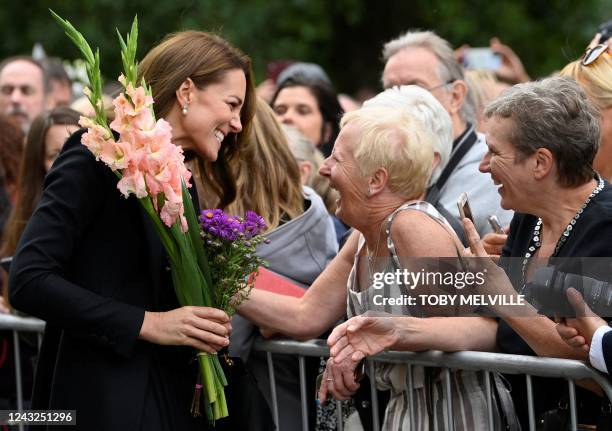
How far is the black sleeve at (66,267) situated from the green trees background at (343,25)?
37.8ft

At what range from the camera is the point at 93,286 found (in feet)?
12.1

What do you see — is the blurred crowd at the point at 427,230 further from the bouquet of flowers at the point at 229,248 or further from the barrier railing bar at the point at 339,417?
the bouquet of flowers at the point at 229,248

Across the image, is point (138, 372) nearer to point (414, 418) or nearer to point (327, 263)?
point (414, 418)

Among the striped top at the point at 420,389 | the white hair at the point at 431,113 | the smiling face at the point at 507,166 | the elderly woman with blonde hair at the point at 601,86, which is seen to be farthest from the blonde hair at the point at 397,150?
the elderly woman with blonde hair at the point at 601,86

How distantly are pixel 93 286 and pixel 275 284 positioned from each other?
3.34ft

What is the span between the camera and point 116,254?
3.69 meters

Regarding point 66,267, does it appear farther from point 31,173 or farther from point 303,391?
point 31,173

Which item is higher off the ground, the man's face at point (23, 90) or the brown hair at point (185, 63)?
the man's face at point (23, 90)

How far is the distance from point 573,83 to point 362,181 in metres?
0.79

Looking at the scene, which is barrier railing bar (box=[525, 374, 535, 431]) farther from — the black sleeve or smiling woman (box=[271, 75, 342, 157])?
smiling woman (box=[271, 75, 342, 157])

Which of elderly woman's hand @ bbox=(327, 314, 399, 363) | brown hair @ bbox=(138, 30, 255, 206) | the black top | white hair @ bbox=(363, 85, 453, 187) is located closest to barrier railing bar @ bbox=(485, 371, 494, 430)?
the black top

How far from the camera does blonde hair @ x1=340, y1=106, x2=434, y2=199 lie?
3914 mm

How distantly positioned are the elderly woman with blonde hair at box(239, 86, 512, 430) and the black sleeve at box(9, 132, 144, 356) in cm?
72

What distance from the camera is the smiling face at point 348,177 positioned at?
3949 mm
